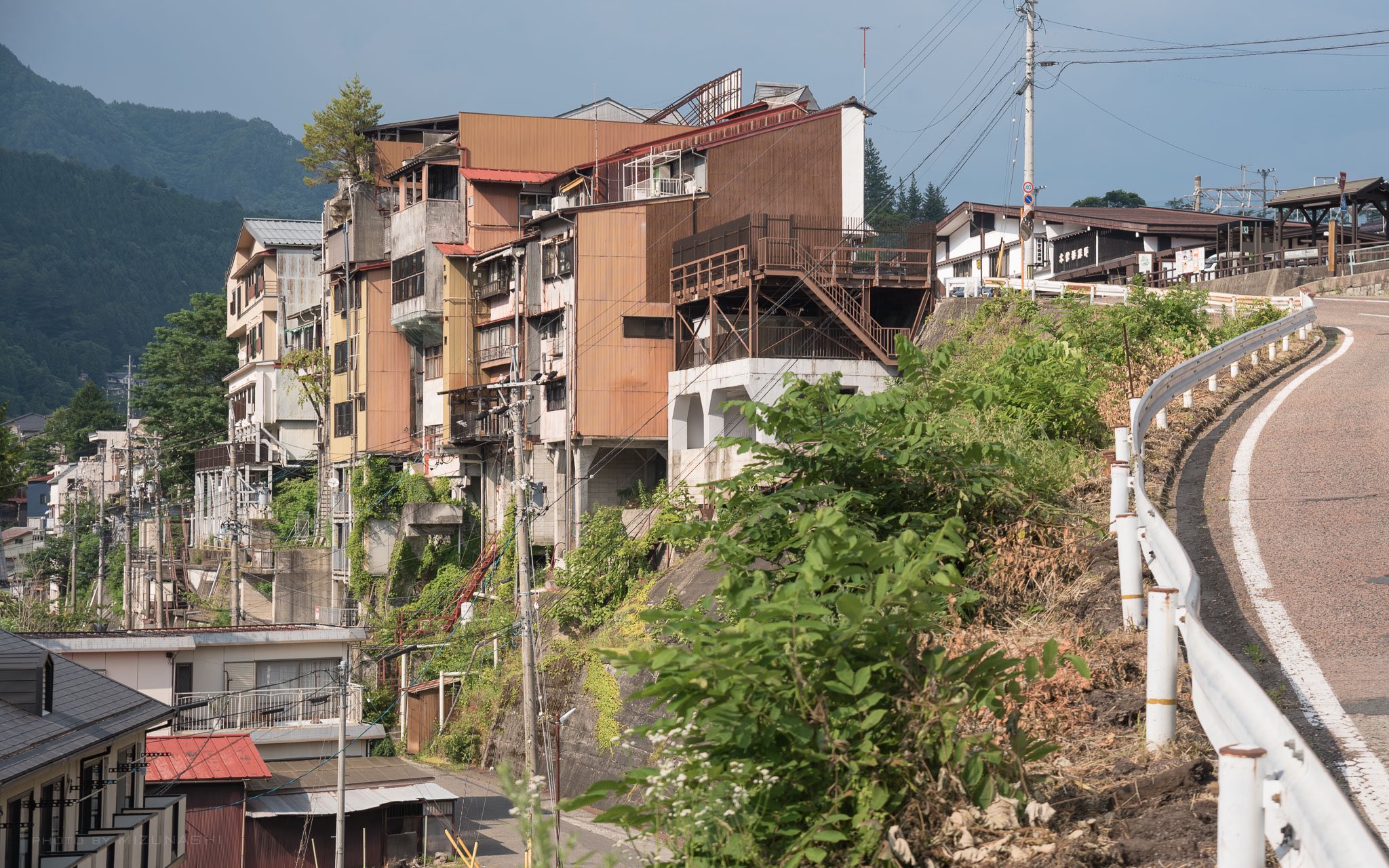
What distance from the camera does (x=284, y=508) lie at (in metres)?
59.6

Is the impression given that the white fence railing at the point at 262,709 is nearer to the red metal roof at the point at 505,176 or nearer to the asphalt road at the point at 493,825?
the asphalt road at the point at 493,825

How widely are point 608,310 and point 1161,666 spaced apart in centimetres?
3214

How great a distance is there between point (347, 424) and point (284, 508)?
25.4ft

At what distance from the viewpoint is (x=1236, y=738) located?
498cm

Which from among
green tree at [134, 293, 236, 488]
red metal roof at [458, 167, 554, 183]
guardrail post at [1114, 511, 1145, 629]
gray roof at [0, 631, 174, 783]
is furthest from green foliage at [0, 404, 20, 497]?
guardrail post at [1114, 511, 1145, 629]

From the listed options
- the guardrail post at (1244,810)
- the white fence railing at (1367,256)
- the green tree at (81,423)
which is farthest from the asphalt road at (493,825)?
the green tree at (81,423)

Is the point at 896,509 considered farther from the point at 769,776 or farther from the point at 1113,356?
the point at 1113,356

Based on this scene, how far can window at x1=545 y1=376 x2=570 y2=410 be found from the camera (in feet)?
130

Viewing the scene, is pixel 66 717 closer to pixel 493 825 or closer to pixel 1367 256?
pixel 493 825

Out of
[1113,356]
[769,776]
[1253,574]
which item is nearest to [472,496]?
[1113,356]

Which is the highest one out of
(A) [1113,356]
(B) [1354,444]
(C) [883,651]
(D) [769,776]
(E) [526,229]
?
(E) [526,229]

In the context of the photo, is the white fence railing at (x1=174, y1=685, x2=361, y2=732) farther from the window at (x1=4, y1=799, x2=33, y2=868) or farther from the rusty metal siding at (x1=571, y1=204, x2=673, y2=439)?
the window at (x1=4, y1=799, x2=33, y2=868)

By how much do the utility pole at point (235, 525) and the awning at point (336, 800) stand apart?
48.1ft

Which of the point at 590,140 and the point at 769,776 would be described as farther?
the point at 590,140
